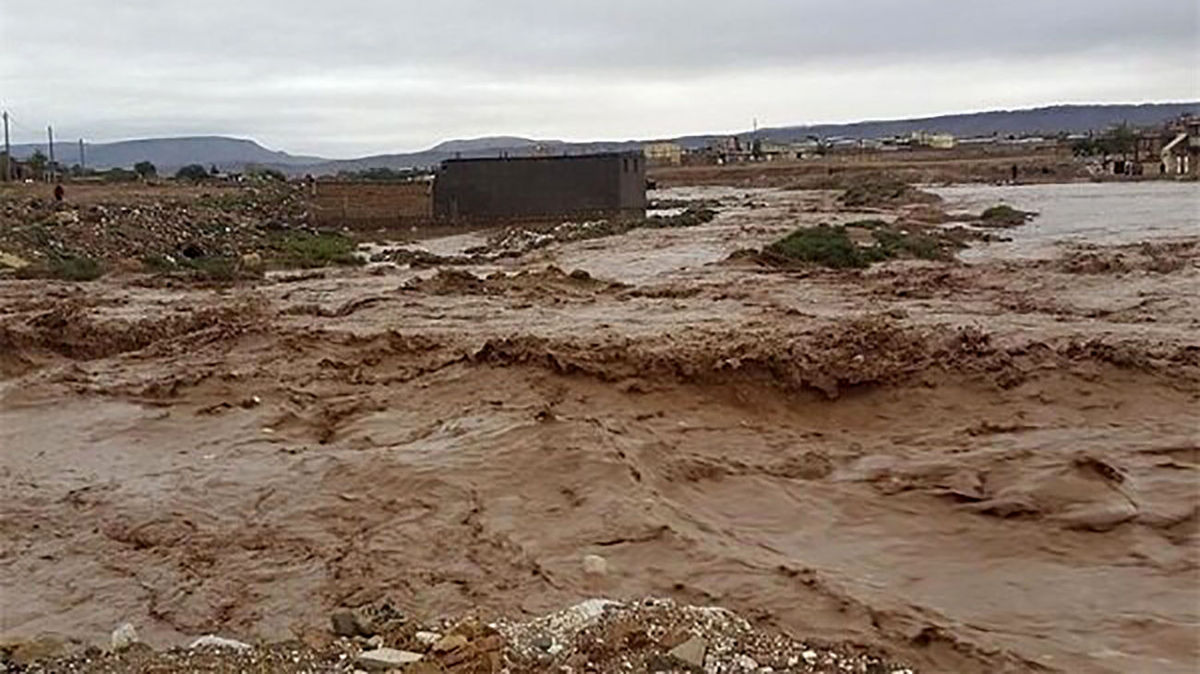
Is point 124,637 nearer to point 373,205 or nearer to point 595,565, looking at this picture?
point 595,565

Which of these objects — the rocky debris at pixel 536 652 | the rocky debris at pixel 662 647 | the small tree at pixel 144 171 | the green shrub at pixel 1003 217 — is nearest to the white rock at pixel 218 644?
the rocky debris at pixel 536 652

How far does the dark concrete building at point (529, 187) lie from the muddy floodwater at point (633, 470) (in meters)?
26.3

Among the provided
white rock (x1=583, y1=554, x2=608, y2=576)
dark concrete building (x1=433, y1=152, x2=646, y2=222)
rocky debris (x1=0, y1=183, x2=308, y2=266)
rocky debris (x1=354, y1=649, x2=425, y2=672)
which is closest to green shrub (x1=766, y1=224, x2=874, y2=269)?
rocky debris (x1=0, y1=183, x2=308, y2=266)

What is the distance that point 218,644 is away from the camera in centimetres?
611

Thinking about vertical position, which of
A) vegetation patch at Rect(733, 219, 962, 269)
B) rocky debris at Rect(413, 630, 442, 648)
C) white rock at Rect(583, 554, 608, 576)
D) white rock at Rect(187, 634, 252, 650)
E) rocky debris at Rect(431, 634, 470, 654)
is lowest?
white rock at Rect(583, 554, 608, 576)

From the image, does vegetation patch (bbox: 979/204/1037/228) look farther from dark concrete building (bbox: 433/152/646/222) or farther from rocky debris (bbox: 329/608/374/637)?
rocky debris (bbox: 329/608/374/637)

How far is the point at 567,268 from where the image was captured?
84.6 feet

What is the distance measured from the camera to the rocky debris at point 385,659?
5398mm

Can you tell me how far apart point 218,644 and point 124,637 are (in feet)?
2.13

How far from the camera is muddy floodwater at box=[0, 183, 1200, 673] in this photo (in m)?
7.03

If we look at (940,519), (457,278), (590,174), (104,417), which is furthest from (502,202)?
(940,519)

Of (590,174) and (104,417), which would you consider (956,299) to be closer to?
(104,417)

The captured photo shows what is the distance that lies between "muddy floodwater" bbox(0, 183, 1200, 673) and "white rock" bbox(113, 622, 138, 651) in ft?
0.34

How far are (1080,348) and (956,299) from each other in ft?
20.4
